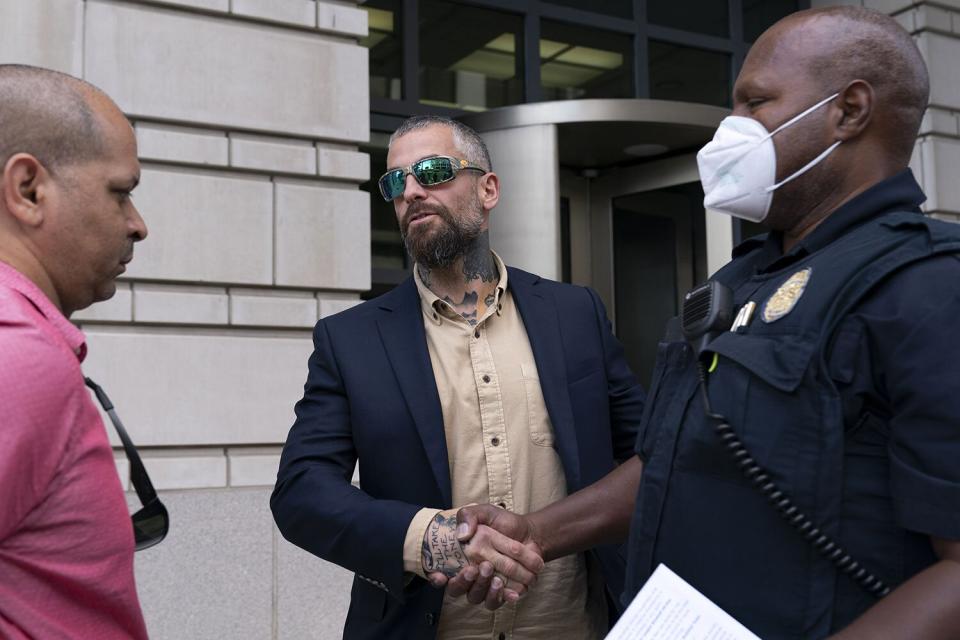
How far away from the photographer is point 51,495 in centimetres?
158

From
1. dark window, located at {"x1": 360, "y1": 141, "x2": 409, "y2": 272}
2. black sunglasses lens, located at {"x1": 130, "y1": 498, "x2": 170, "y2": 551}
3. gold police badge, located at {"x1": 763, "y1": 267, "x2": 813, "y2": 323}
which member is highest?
dark window, located at {"x1": 360, "y1": 141, "x2": 409, "y2": 272}

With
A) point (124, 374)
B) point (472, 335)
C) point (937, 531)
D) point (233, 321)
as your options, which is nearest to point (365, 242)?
point (233, 321)

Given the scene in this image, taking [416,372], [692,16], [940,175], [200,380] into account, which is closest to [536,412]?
[416,372]

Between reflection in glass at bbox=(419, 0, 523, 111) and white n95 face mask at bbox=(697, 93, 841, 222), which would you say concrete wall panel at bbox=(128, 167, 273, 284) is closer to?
reflection in glass at bbox=(419, 0, 523, 111)

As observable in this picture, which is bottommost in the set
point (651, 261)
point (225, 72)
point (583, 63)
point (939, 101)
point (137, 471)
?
point (137, 471)

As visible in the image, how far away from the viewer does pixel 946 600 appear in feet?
5.07

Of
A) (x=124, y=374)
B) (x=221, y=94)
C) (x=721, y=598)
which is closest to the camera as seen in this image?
(x=721, y=598)

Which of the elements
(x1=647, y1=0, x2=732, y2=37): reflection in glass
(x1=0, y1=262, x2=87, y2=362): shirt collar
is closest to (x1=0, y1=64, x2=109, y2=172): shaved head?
(x1=0, y1=262, x2=87, y2=362): shirt collar

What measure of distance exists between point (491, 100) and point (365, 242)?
174 cm

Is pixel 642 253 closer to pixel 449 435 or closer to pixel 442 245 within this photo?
pixel 442 245

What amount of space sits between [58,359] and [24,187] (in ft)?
1.12

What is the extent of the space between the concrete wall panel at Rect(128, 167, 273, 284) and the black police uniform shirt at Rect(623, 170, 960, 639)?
438 cm

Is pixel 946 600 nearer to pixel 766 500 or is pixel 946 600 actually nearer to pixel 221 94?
pixel 766 500

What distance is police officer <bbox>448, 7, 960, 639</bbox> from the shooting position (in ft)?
5.21
